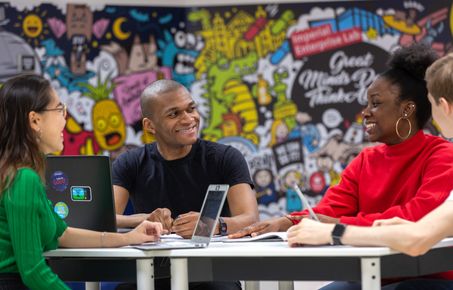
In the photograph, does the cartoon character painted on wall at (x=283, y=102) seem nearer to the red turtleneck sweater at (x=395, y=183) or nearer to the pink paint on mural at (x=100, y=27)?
the pink paint on mural at (x=100, y=27)

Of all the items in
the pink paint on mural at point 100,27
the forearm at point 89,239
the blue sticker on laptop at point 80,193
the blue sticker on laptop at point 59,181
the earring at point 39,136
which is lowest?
the forearm at point 89,239

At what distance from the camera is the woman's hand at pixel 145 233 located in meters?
2.83

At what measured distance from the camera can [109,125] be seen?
563 cm

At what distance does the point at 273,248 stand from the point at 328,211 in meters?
0.78

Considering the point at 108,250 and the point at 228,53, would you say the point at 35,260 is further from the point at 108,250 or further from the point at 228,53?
the point at 228,53

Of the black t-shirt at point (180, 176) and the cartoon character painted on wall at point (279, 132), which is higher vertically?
the cartoon character painted on wall at point (279, 132)

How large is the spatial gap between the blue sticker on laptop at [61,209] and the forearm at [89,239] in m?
0.12


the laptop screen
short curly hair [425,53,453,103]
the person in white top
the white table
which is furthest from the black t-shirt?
short curly hair [425,53,453,103]

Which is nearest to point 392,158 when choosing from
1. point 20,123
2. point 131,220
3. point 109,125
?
point 131,220

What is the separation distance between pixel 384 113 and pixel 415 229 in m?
0.90

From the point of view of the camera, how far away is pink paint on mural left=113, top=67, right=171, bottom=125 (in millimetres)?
5652

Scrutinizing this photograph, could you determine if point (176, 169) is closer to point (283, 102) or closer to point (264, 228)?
point (264, 228)

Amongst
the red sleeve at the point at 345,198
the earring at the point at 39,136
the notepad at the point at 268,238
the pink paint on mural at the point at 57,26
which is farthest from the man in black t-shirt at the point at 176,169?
the pink paint on mural at the point at 57,26

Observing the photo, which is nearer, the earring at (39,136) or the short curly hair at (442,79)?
the short curly hair at (442,79)
